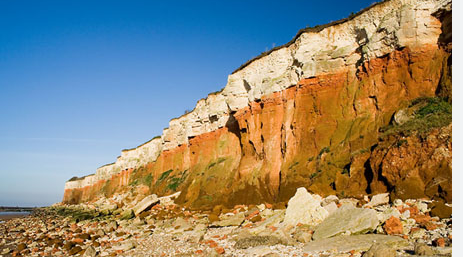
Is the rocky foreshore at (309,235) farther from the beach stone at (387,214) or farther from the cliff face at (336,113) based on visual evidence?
the cliff face at (336,113)

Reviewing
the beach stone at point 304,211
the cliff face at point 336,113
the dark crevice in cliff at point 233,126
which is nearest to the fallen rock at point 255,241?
the beach stone at point 304,211

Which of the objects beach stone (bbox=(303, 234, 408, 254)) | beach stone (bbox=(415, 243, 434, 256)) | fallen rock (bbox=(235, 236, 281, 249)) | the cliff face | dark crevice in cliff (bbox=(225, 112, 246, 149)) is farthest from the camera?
dark crevice in cliff (bbox=(225, 112, 246, 149))

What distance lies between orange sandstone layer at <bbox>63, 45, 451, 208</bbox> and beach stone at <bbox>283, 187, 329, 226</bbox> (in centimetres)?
370

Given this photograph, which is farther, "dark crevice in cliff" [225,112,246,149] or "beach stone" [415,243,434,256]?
"dark crevice in cliff" [225,112,246,149]

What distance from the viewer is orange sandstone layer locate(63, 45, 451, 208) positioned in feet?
55.7

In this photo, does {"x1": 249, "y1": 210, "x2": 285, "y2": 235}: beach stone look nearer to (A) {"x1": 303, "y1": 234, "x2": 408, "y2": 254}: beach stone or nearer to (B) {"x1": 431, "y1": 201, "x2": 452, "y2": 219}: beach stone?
(A) {"x1": 303, "y1": 234, "x2": 408, "y2": 254}: beach stone

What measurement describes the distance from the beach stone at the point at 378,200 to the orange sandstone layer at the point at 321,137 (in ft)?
1.93

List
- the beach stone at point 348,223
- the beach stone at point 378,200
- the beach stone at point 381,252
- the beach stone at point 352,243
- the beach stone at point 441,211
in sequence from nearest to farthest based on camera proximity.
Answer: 1. the beach stone at point 381,252
2. the beach stone at point 352,243
3. the beach stone at point 441,211
4. the beach stone at point 348,223
5. the beach stone at point 378,200

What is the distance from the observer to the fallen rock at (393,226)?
30.1 ft

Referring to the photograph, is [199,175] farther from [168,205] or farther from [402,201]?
[402,201]

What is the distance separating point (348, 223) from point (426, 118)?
28.3 ft

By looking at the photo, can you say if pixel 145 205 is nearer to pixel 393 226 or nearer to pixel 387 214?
pixel 387 214

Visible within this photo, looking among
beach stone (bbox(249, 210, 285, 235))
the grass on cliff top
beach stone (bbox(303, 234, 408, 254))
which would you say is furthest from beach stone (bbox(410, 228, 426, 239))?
the grass on cliff top

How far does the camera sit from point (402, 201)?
472 inches
